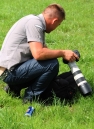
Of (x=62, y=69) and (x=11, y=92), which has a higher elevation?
(x=11, y=92)

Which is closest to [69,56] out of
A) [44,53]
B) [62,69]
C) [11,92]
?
[44,53]

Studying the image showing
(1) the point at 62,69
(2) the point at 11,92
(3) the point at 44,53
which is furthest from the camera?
(1) the point at 62,69

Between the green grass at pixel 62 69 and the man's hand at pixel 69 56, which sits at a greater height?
the man's hand at pixel 69 56

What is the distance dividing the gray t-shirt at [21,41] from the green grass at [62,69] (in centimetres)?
59

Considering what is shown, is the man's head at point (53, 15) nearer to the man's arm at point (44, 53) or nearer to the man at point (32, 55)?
the man at point (32, 55)

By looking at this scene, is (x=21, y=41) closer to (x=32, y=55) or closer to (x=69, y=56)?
(x=32, y=55)

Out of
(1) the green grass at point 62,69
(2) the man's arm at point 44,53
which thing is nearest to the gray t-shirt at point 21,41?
(2) the man's arm at point 44,53

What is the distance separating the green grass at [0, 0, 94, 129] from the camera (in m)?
3.95

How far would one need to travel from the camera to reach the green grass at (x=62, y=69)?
3.95 meters

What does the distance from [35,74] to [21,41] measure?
0.48m

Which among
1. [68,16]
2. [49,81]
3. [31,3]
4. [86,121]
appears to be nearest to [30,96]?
[49,81]

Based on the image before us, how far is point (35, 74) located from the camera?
4.46m

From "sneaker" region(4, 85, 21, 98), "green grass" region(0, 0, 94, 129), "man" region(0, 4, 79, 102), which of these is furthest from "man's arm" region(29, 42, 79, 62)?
"sneaker" region(4, 85, 21, 98)

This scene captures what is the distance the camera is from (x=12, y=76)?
14.8 ft
